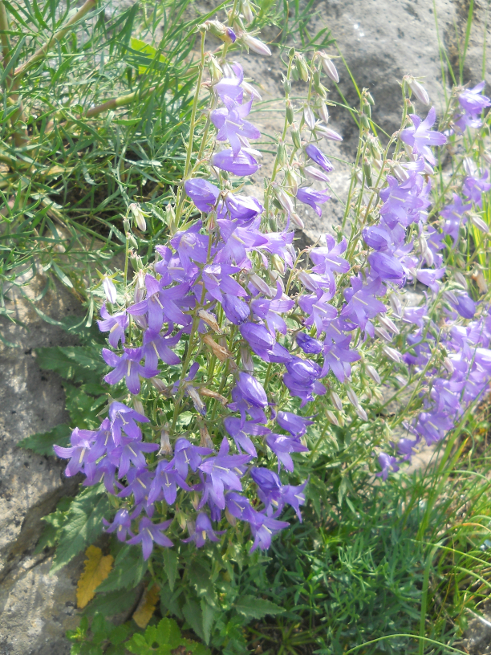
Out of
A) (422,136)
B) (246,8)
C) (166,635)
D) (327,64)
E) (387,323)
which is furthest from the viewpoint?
(166,635)

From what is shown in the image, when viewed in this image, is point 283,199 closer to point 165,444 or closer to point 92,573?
point 165,444

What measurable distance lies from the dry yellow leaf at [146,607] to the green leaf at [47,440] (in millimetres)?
757

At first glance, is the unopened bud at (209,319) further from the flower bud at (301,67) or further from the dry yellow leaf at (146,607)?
the dry yellow leaf at (146,607)

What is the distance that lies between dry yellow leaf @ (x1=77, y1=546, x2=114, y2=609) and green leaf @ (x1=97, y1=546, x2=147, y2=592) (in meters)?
0.21

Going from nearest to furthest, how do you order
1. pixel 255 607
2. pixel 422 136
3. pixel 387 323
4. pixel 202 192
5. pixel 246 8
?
pixel 202 192 → pixel 246 8 → pixel 422 136 → pixel 387 323 → pixel 255 607

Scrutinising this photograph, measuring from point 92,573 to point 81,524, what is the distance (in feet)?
1.14

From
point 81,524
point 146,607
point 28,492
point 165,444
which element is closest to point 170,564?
point 81,524

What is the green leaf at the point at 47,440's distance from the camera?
2.35 meters

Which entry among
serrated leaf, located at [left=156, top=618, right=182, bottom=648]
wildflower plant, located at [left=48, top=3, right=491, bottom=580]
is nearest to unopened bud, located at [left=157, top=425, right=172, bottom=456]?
wildflower plant, located at [left=48, top=3, right=491, bottom=580]

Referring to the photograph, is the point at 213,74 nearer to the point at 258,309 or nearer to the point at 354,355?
the point at 258,309

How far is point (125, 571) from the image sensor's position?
2164 millimetres

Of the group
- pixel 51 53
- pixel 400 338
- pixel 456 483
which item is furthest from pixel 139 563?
pixel 51 53

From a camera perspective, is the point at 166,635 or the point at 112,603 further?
the point at 112,603

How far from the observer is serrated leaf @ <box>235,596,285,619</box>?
2215 mm
